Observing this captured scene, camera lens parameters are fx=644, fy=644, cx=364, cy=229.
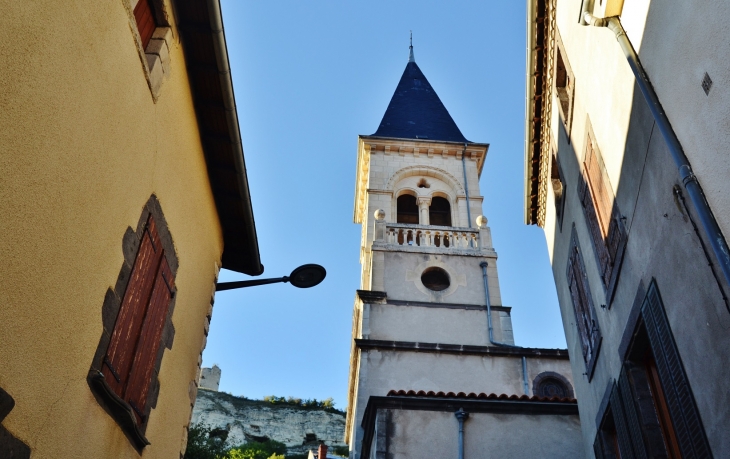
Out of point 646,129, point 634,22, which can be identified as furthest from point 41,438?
point 634,22

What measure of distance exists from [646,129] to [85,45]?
4.14 meters

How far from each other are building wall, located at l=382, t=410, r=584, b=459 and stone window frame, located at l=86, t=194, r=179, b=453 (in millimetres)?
5703

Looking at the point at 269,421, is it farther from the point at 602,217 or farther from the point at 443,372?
the point at 602,217

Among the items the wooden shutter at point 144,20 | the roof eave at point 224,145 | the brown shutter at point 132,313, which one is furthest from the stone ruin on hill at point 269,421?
the wooden shutter at point 144,20

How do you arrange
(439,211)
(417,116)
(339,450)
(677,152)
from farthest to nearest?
(339,450) → (417,116) → (439,211) → (677,152)

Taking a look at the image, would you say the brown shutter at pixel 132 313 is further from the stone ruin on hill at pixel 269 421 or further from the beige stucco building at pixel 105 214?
the stone ruin on hill at pixel 269 421

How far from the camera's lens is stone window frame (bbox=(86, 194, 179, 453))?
169 inches

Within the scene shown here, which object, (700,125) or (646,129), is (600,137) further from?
(700,125)

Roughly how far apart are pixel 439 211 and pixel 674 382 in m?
17.5

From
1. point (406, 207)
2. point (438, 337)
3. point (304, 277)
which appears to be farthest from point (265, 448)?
point (304, 277)

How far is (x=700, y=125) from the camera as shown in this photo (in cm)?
416

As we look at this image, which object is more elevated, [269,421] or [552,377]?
[269,421]

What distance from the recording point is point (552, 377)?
14594mm

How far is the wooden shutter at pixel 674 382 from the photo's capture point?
4609 mm
